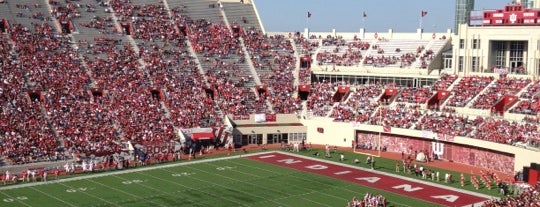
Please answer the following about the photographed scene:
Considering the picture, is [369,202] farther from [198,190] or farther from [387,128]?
[387,128]

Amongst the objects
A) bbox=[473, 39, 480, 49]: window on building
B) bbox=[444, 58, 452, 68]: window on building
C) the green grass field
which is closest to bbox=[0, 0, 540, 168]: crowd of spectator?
bbox=[444, 58, 452, 68]: window on building

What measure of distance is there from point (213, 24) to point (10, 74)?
21838mm

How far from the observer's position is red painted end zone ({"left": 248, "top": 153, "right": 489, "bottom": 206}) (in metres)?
33.3

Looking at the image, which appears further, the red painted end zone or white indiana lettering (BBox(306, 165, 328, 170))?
white indiana lettering (BBox(306, 165, 328, 170))

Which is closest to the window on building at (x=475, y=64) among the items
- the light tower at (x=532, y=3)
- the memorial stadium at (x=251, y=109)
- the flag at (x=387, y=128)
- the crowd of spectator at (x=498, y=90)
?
the memorial stadium at (x=251, y=109)

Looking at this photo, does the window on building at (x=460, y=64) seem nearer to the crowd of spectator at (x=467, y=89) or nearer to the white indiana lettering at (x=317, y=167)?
the crowd of spectator at (x=467, y=89)

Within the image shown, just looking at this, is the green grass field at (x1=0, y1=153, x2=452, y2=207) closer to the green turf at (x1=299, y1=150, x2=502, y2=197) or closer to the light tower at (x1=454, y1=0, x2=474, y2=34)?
the green turf at (x1=299, y1=150, x2=502, y2=197)

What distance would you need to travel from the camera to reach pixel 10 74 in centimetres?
4597

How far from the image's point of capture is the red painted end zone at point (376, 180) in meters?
33.3

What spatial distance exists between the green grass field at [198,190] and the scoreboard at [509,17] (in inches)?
841

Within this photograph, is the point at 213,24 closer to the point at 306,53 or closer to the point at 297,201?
the point at 306,53

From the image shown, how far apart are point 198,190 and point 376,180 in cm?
1061

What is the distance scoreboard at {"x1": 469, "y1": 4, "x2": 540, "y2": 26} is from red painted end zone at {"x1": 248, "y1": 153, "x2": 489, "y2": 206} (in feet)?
59.5

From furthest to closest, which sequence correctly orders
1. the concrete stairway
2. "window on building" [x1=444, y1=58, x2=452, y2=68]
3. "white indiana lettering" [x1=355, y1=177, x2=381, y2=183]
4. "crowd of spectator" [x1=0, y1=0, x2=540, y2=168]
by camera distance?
1. the concrete stairway
2. "window on building" [x1=444, y1=58, x2=452, y2=68]
3. "crowd of spectator" [x1=0, y1=0, x2=540, y2=168]
4. "white indiana lettering" [x1=355, y1=177, x2=381, y2=183]
